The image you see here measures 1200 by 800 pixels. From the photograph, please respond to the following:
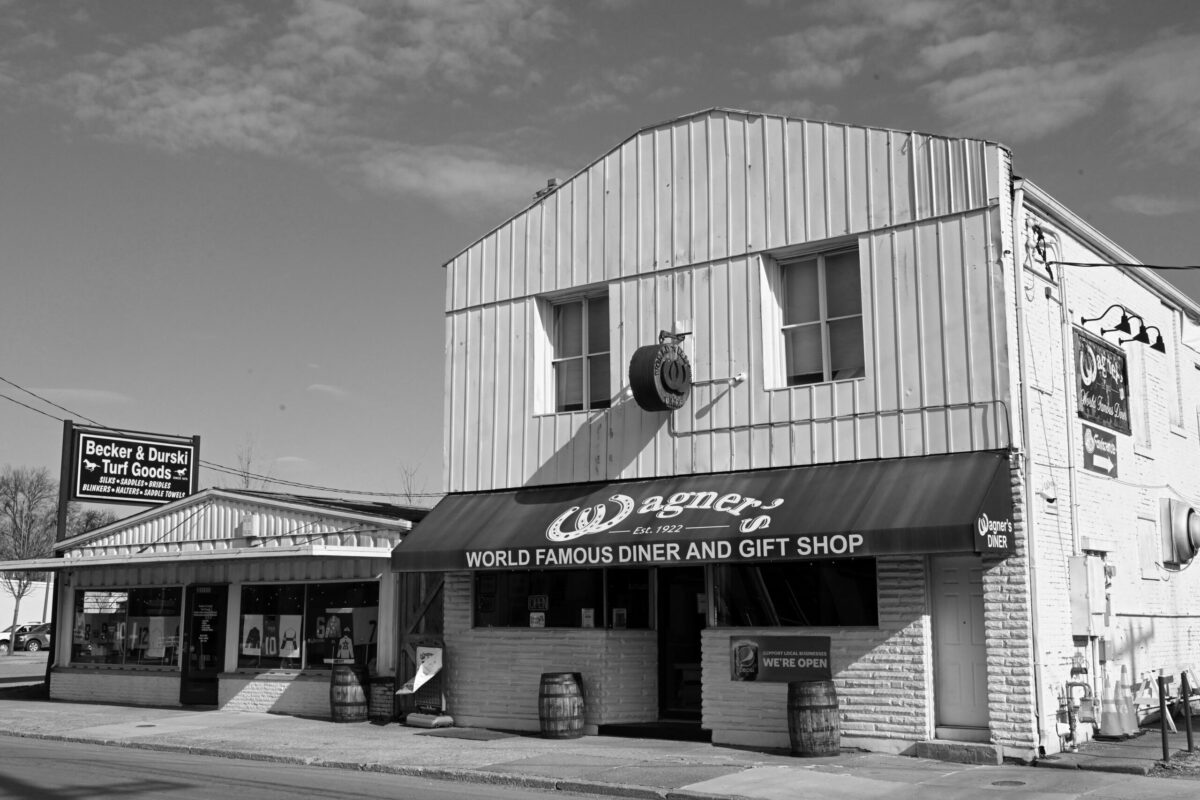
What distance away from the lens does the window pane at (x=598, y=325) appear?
1769cm

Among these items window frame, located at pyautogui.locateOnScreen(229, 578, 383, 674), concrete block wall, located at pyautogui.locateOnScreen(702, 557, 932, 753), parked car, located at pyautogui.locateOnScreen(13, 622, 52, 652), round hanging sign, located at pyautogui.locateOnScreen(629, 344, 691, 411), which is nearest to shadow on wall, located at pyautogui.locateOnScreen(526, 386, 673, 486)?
round hanging sign, located at pyautogui.locateOnScreen(629, 344, 691, 411)

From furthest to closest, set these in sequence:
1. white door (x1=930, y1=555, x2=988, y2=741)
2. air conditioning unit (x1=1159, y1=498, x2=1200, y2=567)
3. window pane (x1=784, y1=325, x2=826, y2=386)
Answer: air conditioning unit (x1=1159, y1=498, x2=1200, y2=567) → window pane (x1=784, y1=325, x2=826, y2=386) → white door (x1=930, y1=555, x2=988, y2=741)

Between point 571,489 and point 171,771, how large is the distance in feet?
20.7

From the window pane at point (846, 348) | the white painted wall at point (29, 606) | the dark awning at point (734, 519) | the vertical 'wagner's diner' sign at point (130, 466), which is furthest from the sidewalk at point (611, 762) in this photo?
the white painted wall at point (29, 606)

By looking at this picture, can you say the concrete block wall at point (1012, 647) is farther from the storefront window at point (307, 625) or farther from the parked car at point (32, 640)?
the parked car at point (32, 640)

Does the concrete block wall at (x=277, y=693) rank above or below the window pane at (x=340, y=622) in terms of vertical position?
below

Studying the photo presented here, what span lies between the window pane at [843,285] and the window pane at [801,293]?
0.56 ft

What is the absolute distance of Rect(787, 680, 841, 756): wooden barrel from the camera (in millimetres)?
13523

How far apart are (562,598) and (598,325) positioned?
3.95 m

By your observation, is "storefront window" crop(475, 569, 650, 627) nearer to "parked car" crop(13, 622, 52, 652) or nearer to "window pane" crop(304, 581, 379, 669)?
"window pane" crop(304, 581, 379, 669)

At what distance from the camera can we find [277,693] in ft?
65.3

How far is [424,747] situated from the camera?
50.2 ft

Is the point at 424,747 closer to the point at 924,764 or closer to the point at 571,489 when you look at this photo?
the point at 571,489

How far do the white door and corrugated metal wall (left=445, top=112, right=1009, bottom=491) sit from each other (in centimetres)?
143
